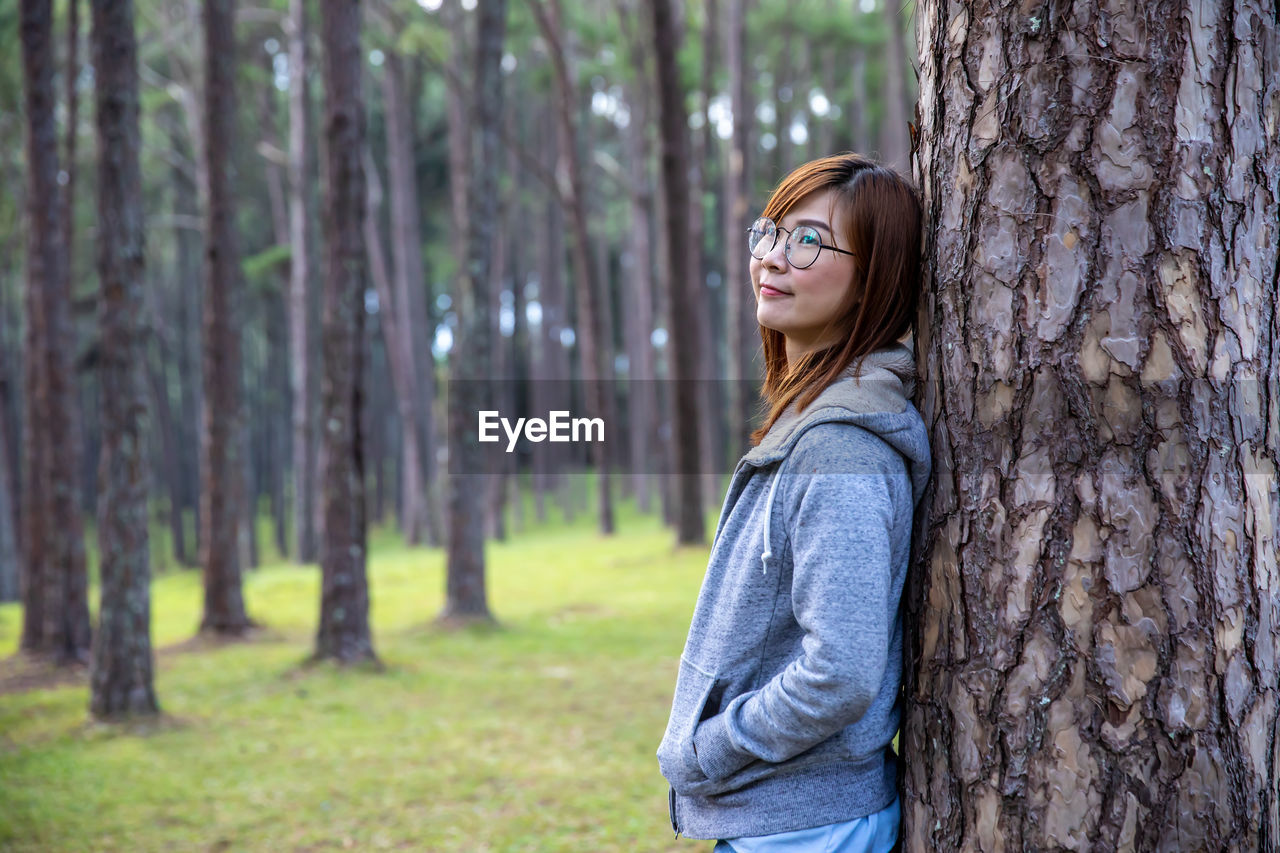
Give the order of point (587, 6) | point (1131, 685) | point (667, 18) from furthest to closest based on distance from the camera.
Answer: point (587, 6)
point (667, 18)
point (1131, 685)

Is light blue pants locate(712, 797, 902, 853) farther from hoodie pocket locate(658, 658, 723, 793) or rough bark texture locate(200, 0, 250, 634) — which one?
rough bark texture locate(200, 0, 250, 634)

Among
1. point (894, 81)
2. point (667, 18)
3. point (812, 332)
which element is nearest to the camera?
point (812, 332)

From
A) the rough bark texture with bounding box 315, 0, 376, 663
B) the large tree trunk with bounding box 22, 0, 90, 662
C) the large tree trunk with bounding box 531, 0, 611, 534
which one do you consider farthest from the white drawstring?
the large tree trunk with bounding box 531, 0, 611, 534

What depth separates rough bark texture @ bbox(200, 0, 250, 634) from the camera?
375 inches

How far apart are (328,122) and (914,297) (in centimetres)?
709

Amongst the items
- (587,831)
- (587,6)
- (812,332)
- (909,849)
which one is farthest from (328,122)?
(587,6)

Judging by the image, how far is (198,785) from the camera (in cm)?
530

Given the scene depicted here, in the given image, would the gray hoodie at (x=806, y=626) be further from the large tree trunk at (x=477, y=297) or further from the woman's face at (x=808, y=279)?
the large tree trunk at (x=477, y=297)

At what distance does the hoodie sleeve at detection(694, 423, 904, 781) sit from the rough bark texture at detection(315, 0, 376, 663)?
21.7ft

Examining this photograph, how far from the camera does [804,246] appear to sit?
169 cm

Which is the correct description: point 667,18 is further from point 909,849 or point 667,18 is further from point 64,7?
point 909,849

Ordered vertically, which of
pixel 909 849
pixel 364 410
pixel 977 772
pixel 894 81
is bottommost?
pixel 909 849

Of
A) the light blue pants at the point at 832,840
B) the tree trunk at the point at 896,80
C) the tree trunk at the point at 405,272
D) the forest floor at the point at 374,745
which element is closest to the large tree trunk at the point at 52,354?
the forest floor at the point at 374,745

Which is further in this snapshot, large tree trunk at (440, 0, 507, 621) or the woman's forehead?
large tree trunk at (440, 0, 507, 621)
